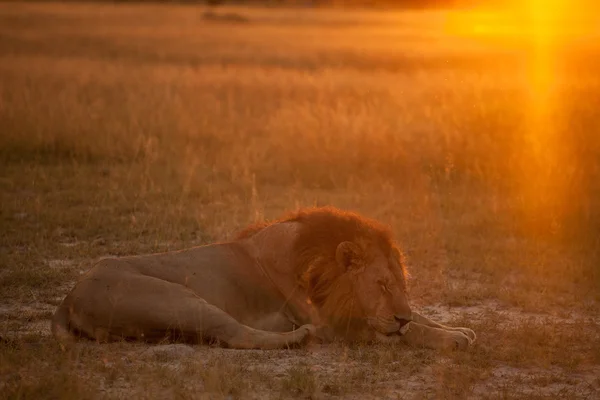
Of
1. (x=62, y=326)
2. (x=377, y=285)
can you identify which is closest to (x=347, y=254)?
(x=377, y=285)

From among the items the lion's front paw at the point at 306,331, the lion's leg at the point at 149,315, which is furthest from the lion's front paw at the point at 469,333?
the lion's leg at the point at 149,315

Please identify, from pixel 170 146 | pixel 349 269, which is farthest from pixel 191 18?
pixel 349 269

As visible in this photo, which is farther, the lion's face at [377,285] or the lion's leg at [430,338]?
the lion's leg at [430,338]

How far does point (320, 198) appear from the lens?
9.71 meters

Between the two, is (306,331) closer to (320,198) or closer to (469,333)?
(469,333)

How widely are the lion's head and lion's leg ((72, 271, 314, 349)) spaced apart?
38 centimetres

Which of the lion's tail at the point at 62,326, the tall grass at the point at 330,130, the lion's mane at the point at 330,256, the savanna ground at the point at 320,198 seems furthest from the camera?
the tall grass at the point at 330,130

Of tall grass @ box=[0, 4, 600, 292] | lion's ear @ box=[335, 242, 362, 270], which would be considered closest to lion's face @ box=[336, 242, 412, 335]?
lion's ear @ box=[335, 242, 362, 270]

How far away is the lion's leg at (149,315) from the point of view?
5125 millimetres

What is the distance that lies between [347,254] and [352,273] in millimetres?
112

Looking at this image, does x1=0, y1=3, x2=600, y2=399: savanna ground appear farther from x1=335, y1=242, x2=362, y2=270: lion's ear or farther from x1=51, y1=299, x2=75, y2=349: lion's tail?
x1=335, y1=242, x2=362, y2=270: lion's ear

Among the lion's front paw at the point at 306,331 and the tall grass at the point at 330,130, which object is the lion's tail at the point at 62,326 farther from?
the tall grass at the point at 330,130

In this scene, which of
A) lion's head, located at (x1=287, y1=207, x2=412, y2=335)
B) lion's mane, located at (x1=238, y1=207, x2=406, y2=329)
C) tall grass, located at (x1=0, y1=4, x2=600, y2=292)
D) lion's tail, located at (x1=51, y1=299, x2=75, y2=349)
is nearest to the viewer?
lion's tail, located at (x1=51, y1=299, x2=75, y2=349)

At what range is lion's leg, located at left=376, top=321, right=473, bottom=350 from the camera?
534cm
